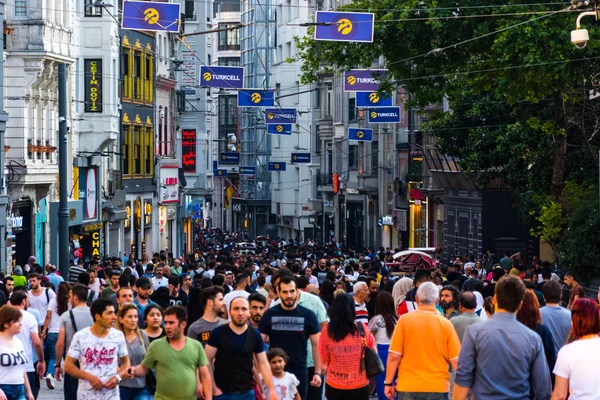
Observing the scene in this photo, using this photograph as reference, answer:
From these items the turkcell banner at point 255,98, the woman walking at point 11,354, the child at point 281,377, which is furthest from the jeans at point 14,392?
the turkcell banner at point 255,98

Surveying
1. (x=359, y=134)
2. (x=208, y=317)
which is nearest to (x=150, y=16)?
(x=208, y=317)

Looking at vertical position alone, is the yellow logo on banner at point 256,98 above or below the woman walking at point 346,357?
above

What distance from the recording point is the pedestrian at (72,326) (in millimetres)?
14047

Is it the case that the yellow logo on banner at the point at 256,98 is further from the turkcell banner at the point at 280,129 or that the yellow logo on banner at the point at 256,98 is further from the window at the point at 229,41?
the window at the point at 229,41

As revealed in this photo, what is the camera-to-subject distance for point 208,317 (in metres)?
13.4

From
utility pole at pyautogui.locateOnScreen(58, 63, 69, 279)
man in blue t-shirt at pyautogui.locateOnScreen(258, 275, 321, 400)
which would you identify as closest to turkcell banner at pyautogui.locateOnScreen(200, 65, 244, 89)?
utility pole at pyautogui.locateOnScreen(58, 63, 69, 279)

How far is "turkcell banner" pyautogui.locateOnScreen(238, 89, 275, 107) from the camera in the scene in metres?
48.9

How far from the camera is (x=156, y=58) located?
6381cm

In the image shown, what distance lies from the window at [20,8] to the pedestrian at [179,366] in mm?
30876

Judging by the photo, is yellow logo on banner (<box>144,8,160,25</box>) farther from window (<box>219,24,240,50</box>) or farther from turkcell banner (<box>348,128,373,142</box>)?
window (<box>219,24,240,50</box>)

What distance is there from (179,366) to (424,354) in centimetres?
195

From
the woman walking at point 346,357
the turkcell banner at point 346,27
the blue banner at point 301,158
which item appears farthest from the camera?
the blue banner at point 301,158

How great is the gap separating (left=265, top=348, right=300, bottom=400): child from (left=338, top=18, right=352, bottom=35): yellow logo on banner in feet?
55.3

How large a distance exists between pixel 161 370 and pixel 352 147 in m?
68.8
